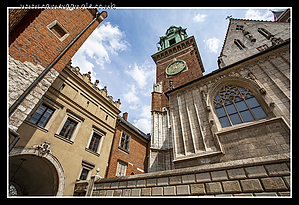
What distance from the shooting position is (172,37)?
1233 inches

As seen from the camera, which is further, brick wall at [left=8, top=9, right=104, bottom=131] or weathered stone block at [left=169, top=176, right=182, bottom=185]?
brick wall at [left=8, top=9, right=104, bottom=131]

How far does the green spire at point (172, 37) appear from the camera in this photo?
99.5ft

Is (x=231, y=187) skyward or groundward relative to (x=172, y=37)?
groundward

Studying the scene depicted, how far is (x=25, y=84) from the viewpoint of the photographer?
22.6 ft

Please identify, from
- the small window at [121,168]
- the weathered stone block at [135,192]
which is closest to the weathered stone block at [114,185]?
the weathered stone block at [135,192]

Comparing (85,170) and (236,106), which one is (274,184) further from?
(85,170)

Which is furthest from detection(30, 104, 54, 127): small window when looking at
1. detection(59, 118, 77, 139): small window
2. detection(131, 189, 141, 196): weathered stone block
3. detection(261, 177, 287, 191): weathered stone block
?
detection(261, 177, 287, 191): weathered stone block

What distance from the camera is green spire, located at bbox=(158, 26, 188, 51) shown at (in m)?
30.3

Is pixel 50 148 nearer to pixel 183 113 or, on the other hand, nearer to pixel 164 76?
pixel 183 113

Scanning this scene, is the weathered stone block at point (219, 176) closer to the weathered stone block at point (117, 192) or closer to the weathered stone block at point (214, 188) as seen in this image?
the weathered stone block at point (214, 188)

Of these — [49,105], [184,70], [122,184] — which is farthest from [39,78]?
[184,70]

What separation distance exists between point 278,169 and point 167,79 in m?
19.1

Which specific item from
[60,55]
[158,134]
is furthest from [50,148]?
[158,134]

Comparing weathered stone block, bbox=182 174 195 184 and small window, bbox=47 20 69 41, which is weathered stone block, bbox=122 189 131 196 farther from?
small window, bbox=47 20 69 41
